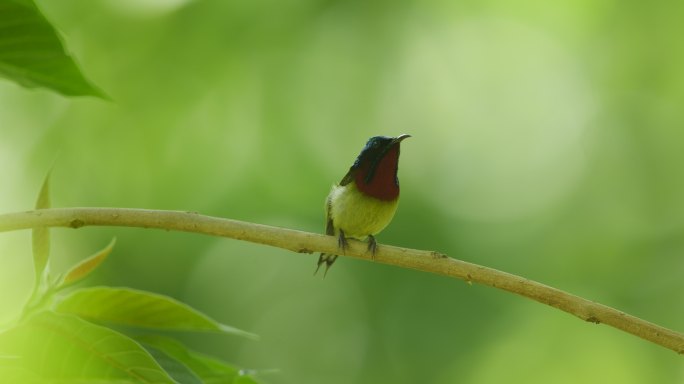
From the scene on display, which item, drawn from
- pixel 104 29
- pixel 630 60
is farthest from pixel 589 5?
pixel 104 29

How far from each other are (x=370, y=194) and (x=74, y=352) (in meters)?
2.64

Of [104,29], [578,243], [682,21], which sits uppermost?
[682,21]

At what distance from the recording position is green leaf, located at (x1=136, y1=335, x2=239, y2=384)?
1618 mm

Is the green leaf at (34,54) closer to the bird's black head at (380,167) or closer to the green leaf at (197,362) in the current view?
the green leaf at (197,362)

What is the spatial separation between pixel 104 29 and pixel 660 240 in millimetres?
7423

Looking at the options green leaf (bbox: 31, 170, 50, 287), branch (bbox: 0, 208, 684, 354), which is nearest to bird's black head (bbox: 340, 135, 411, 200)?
branch (bbox: 0, 208, 684, 354)

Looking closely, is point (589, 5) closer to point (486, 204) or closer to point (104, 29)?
point (486, 204)

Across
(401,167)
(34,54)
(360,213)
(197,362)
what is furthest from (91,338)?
(401,167)

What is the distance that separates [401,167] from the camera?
33.5 feet

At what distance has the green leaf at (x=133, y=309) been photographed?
5.10ft

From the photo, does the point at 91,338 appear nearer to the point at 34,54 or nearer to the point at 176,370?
the point at 176,370

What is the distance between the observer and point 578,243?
10758 mm

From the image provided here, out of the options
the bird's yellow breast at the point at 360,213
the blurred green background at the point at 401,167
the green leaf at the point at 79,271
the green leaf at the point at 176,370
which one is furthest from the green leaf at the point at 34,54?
the blurred green background at the point at 401,167

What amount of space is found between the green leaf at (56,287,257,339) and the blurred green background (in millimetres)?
5625
